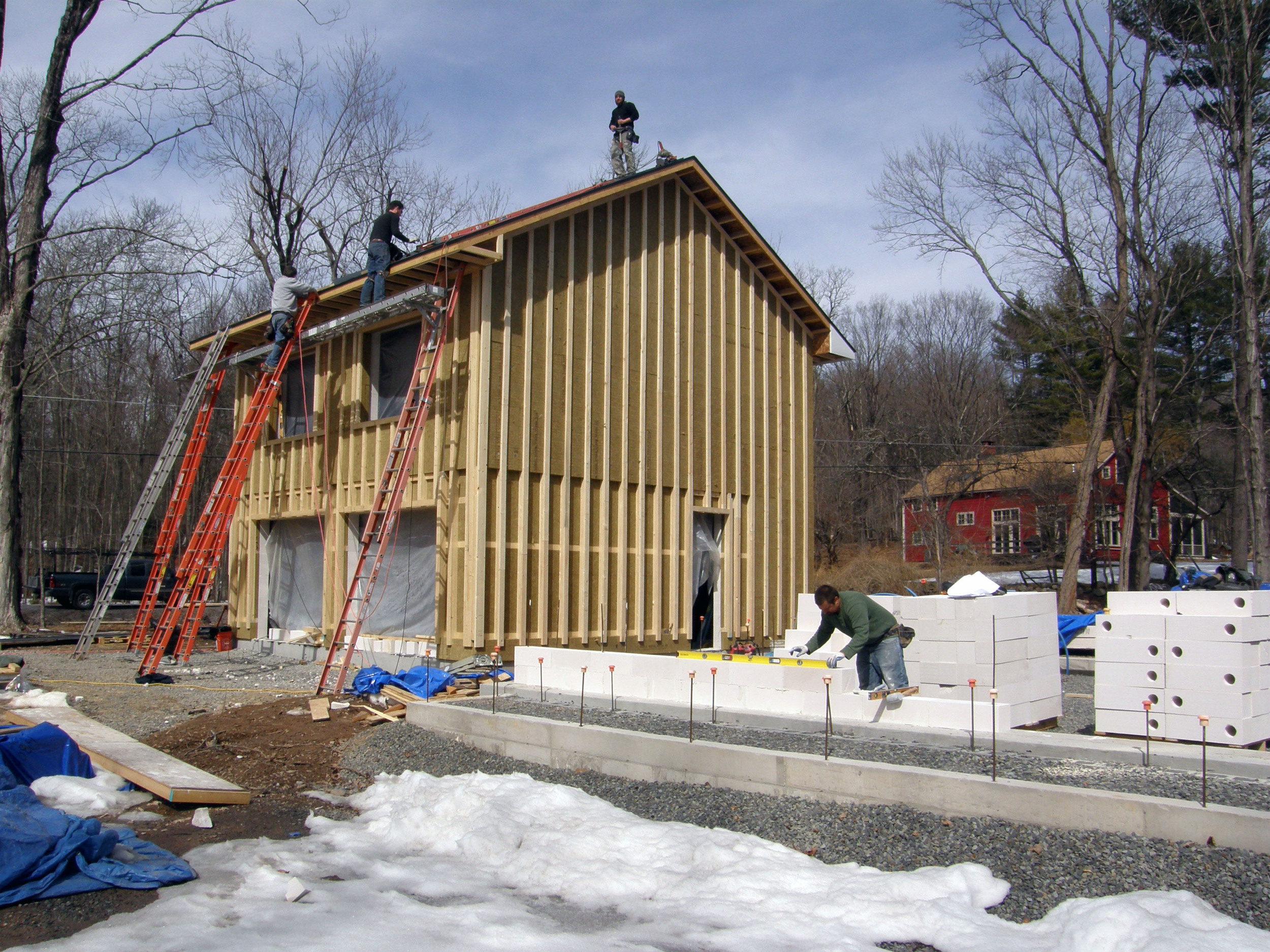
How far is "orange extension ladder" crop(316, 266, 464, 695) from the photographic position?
40.7 feet

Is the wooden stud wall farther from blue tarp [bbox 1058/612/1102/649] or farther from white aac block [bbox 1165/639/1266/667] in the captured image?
white aac block [bbox 1165/639/1266/667]

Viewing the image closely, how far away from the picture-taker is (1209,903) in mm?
4664

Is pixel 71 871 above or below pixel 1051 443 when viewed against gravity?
below

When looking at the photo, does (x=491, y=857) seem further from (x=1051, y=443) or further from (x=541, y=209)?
(x=1051, y=443)

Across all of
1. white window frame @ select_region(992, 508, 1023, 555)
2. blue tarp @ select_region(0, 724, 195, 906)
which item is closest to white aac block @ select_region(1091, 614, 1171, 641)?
blue tarp @ select_region(0, 724, 195, 906)

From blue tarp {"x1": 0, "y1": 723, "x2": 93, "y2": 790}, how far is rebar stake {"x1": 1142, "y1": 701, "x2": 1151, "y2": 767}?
8230 millimetres

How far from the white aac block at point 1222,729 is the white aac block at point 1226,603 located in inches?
35.8

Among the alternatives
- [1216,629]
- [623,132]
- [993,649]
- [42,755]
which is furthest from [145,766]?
[623,132]

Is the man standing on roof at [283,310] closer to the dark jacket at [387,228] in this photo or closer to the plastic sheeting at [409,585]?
the dark jacket at [387,228]

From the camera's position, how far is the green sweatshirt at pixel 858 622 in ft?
29.7

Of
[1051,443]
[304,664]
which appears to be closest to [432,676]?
[304,664]

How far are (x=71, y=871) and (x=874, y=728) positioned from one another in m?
6.39

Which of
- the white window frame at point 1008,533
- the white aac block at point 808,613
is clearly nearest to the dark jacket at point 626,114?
the white aac block at point 808,613

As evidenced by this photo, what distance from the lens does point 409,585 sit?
14.1m
